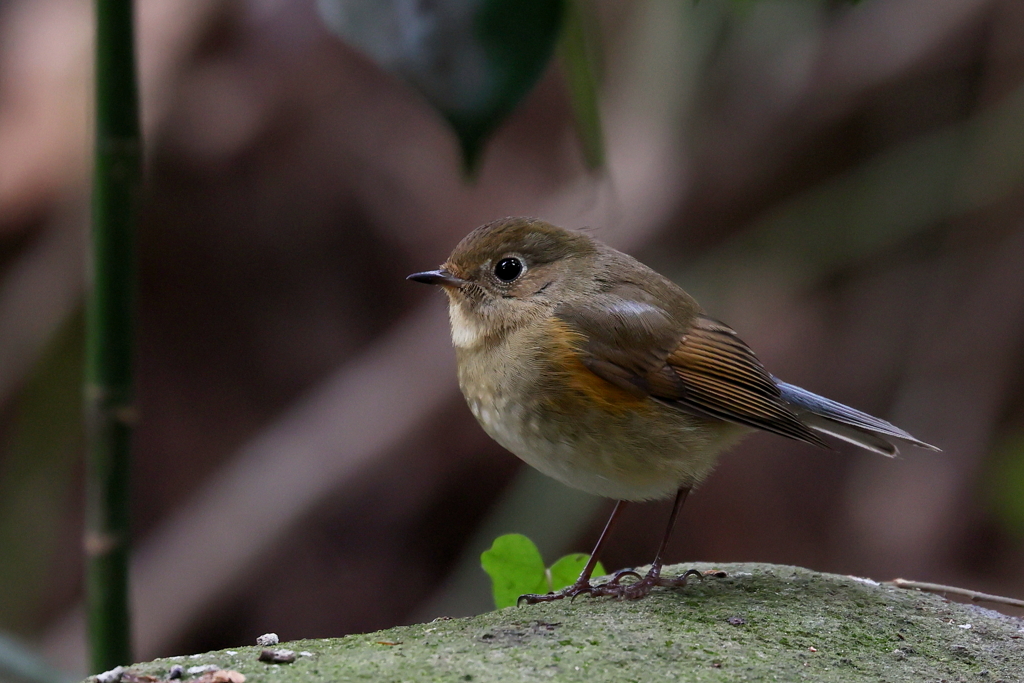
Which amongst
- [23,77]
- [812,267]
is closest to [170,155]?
[23,77]

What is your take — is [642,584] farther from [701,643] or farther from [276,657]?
[276,657]

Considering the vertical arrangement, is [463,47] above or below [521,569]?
above

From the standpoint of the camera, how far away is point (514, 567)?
2615 mm

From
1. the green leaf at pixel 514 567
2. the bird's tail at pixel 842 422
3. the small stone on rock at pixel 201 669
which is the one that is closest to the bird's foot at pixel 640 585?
the green leaf at pixel 514 567

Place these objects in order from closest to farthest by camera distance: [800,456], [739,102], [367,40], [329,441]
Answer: [367,40], [329,441], [739,102], [800,456]

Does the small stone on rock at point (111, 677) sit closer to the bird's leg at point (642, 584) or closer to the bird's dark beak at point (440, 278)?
the bird's leg at point (642, 584)

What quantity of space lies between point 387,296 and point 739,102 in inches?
86.9

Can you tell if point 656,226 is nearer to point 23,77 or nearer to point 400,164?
point 400,164

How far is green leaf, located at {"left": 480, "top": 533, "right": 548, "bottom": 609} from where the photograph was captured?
2.55m

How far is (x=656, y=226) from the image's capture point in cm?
553

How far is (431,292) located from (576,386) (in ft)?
9.84

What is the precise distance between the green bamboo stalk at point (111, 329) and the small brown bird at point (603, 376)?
34.6 inches

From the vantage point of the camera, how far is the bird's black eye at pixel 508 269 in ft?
9.89

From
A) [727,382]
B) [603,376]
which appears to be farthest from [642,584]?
[727,382]
